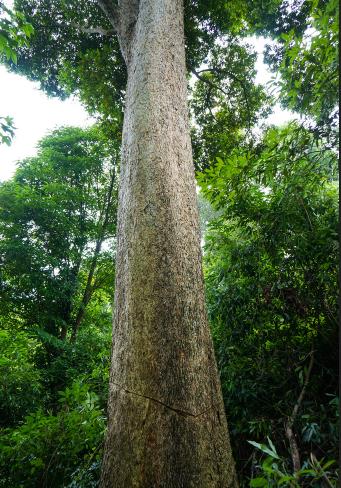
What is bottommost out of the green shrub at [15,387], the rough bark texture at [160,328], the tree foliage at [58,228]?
the green shrub at [15,387]

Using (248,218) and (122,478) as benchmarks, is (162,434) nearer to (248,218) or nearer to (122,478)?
(122,478)

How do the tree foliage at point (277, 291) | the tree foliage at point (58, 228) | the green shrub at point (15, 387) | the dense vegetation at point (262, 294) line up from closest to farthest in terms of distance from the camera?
1. the dense vegetation at point (262, 294)
2. the tree foliage at point (277, 291)
3. the green shrub at point (15, 387)
4. the tree foliage at point (58, 228)

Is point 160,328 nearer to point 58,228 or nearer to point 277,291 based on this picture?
point 277,291

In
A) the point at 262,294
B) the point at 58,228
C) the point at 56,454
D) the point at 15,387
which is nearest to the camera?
the point at 56,454

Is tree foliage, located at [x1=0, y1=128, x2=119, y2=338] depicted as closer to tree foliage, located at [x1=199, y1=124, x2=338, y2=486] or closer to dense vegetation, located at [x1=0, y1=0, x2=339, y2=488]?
dense vegetation, located at [x1=0, y1=0, x2=339, y2=488]

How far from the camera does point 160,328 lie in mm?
1510

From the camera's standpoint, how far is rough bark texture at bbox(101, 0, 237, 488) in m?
1.29

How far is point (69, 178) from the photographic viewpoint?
32.4ft

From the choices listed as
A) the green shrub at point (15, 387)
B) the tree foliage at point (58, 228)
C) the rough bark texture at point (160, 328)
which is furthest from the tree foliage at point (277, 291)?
the tree foliage at point (58, 228)

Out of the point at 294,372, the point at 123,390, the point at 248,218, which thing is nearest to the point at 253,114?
the point at 248,218

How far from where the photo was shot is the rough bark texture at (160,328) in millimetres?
1285

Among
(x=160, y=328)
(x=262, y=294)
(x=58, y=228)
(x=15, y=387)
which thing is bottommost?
(x=15, y=387)

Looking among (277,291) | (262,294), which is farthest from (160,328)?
(277,291)

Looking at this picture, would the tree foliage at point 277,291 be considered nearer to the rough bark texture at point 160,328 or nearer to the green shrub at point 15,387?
the rough bark texture at point 160,328
